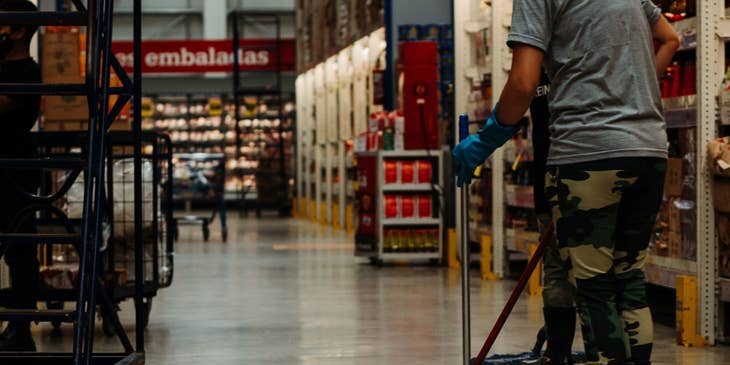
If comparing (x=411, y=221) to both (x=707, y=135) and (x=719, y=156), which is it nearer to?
(x=707, y=135)

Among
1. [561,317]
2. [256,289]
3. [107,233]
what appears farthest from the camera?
[256,289]

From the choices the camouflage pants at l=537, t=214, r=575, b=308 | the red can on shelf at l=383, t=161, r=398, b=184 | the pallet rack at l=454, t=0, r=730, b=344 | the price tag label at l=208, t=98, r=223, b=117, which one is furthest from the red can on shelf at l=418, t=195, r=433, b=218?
the price tag label at l=208, t=98, r=223, b=117

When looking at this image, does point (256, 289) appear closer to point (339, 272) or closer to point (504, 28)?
point (339, 272)

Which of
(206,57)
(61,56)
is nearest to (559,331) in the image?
(61,56)

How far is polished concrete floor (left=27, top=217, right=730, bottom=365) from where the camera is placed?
5.33 m

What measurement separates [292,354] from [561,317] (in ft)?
4.89

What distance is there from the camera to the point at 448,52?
11.5 m

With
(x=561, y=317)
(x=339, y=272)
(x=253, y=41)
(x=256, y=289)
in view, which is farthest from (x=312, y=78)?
(x=561, y=317)

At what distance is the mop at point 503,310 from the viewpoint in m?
3.67

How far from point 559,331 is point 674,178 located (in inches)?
74.2

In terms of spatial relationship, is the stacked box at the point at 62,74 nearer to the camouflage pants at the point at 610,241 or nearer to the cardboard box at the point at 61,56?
the cardboard box at the point at 61,56

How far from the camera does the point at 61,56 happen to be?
302 inches

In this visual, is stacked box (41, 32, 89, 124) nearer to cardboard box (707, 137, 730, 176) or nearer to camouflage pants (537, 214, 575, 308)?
cardboard box (707, 137, 730, 176)

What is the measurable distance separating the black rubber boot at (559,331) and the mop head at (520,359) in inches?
5.6
